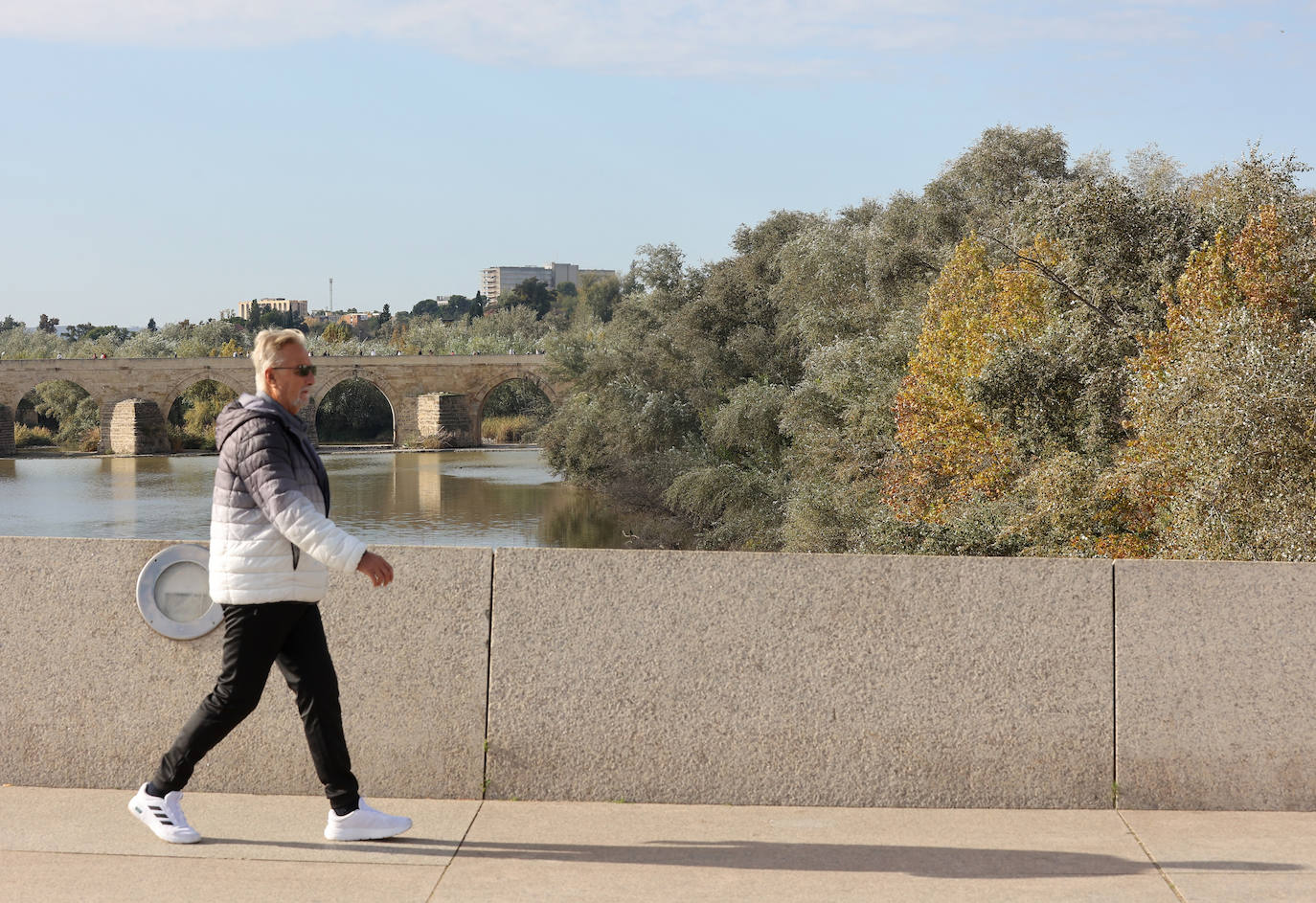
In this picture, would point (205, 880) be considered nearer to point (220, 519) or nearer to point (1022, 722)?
point (220, 519)

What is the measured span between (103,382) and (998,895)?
6472 cm

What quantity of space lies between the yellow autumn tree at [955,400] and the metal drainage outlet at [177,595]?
45.8 feet

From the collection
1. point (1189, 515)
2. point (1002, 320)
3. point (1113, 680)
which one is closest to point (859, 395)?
point (1002, 320)

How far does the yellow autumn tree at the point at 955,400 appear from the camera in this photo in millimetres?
17578

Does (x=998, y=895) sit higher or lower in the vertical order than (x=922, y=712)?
lower

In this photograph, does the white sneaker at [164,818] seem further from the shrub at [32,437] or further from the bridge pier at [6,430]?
the shrub at [32,437]

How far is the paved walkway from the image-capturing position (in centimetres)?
317

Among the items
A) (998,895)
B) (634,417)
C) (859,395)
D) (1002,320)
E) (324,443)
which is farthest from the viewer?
(324,443)

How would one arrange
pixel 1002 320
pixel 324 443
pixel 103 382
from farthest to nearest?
pixel 324 443 < pixel 103 382 < pixel 1002 320

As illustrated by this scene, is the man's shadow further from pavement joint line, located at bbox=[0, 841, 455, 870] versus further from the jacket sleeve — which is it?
the jacket sleeve

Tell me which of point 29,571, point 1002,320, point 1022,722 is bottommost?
point 1022,722

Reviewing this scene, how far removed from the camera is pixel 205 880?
321cm

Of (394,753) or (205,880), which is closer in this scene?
(205,880)

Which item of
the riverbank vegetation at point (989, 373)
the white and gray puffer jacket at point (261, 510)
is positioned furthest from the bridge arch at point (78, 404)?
the white and gray puffer jacket at point (261, 510)
